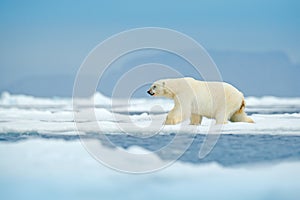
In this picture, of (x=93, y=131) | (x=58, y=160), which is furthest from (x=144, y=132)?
(x=58, y=160)

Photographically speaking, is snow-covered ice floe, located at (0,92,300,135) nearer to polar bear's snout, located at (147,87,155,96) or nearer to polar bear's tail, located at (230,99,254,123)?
polar bear's tail, located at (230,99,254,123)

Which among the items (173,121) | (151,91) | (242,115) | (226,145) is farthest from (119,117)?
(226,145)

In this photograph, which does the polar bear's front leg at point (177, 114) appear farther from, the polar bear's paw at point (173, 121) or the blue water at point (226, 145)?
the blue water at point (226, 145)

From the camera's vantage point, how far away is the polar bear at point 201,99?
464 centimetres

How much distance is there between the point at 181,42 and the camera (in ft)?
15.9

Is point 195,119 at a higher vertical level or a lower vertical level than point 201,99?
lower

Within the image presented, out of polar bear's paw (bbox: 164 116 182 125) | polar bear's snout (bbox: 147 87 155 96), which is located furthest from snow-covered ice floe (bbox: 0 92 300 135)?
polar bear's snout (bbox: 147 87 155 96)

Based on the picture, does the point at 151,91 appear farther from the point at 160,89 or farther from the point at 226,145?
the point at 226,145

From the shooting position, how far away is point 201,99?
4.65m

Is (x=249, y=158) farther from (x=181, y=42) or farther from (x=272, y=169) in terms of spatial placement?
(x=181, y=42)

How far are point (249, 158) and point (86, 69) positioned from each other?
1.82 meters

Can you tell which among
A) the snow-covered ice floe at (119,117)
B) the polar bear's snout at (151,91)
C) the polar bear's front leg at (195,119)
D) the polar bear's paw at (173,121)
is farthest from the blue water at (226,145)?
the polar bear's snout at (151,91)

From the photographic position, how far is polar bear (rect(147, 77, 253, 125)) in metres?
4.64

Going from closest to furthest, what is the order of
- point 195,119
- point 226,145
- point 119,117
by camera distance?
point 226,145 → point 195,119 → point 119,117
